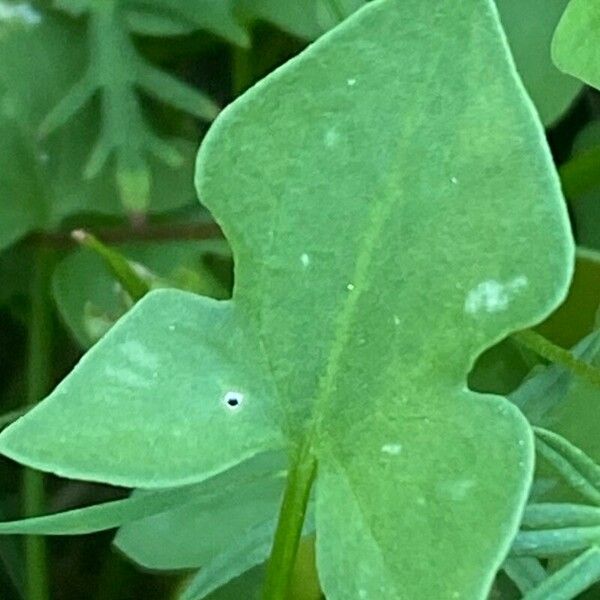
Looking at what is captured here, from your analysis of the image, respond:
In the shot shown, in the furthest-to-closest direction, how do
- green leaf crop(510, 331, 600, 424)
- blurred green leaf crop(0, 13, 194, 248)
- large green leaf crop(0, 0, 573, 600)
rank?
1. blurred green leaf crop(0, 13, 194, 248)
2. green leaf crop(510, 331, 600, 424)
3. large green leaf crop(0, 0, 573, 600)

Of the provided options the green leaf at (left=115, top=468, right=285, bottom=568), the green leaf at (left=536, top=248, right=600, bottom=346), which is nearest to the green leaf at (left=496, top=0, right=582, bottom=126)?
the green leaf at (left=536, top=248, right=600, bottom=346)

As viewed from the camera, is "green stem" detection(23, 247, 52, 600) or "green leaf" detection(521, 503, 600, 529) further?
"green stem" detection(23, 247, 52, 600)

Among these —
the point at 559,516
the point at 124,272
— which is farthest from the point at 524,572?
the point at 124,272

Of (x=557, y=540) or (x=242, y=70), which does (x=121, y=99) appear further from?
(x=557, y=540)

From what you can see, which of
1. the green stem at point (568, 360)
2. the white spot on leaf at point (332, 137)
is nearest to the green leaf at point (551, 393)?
the green stem at point (568, 360)

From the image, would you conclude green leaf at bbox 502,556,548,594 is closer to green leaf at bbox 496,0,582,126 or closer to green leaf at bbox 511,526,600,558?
green leaf at bbox 511,526,600,558

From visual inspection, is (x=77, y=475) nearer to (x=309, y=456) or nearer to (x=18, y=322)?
(x=309, y=456)

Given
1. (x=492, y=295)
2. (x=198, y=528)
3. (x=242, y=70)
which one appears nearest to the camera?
(x=492, y=295)
